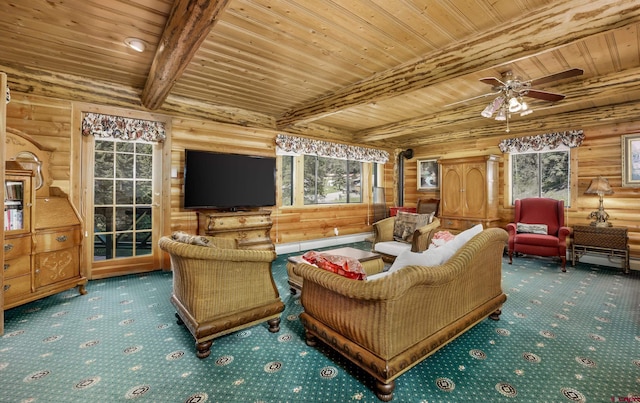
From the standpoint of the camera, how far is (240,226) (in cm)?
423

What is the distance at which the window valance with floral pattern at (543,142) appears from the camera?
4.65 m

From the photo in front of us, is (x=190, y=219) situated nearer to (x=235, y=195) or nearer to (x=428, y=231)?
(x=235, y=195)

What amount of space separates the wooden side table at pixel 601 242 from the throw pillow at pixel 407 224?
7.86ft

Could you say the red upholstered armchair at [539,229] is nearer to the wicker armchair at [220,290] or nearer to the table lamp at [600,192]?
the table lamp at [600,192]

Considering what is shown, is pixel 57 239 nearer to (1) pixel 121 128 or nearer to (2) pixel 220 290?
(1) pixel 121 128

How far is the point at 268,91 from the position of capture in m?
3.79

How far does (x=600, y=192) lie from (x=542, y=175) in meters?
1.06

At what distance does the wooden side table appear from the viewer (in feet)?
13.0

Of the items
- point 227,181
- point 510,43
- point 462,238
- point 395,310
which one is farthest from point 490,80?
point 227,181

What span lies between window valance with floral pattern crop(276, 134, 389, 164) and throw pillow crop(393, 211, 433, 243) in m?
2.23

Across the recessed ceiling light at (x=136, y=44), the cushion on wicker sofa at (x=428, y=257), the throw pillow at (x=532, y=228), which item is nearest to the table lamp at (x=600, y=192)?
the throw pillow at (x=532, y=228)

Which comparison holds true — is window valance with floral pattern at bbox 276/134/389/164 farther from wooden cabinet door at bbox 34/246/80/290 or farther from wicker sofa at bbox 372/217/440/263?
wooden cabinet door at bbox 34/246/80/290

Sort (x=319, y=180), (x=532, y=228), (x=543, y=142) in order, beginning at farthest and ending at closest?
(x=319, y=180)
(x=543, y=142)
(x=532, y=228)

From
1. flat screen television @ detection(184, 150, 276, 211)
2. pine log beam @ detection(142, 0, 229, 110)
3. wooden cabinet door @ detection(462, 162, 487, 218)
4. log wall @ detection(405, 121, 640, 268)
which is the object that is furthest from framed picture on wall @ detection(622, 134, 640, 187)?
pine log beam @ detection(142, 0, 229, 110)
